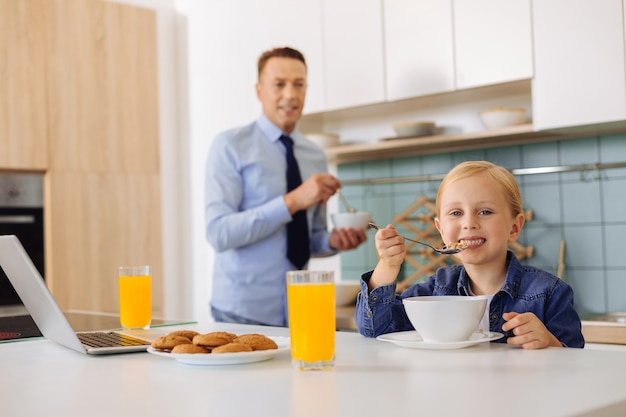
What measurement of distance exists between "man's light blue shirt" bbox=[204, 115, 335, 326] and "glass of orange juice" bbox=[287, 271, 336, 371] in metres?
1.54

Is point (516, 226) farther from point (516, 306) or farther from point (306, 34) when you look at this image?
point (306, 34)

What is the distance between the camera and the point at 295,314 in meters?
1.14

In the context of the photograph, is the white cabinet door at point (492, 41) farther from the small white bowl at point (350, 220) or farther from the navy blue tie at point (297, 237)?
the navy blue tie at point (297, 237)

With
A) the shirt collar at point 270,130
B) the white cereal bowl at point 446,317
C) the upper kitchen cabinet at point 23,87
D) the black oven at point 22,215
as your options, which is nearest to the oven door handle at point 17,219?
the black oven at point 22,215

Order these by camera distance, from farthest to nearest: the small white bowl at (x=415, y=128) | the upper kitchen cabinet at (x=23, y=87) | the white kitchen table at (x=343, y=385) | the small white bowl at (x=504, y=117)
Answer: the upper kitchen cabinet at (x=23, y=87) → the small white bowl at (x=415, y=128) → the small white bowl at (x=504, y=117) → the white kitchen table at (x=343, y=385)

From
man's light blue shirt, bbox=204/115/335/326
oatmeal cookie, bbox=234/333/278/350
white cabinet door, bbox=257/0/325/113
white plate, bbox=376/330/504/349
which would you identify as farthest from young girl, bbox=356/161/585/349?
white cabinet door, bbox=257/0/325/113

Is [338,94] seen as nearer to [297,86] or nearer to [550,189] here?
[297,86]

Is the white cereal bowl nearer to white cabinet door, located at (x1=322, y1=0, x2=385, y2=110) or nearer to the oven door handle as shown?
white cabinet door, located at (x1=322, y1=0, x2=385, y2=110)

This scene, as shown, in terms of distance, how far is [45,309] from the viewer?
143 cm

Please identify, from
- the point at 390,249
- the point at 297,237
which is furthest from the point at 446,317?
the point at 297,237

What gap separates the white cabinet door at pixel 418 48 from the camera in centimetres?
312

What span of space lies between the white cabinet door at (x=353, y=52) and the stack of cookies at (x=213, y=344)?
223 cm

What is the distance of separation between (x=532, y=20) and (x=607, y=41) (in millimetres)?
291

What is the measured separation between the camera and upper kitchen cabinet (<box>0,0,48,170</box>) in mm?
3719
